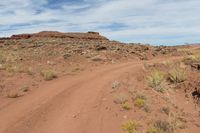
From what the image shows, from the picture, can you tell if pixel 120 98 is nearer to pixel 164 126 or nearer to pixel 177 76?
pixel 164 126

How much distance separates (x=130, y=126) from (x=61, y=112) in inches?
108

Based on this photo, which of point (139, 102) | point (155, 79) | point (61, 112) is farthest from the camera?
point (155, 79)

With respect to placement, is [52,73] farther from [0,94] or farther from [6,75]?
[0,94]

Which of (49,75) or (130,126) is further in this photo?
(49,75)

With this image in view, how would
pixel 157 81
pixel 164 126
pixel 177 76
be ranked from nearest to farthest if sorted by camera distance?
pixel 164 126, pixel 157 81, pixel 177 76

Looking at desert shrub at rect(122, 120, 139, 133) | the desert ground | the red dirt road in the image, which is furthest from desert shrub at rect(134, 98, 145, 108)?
desert shrub at rect(122, 120, 139, 133)

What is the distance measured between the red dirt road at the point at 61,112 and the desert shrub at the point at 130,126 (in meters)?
0.21

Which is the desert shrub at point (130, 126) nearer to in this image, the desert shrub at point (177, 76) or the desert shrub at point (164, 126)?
the desert shrub at point (164, 126)

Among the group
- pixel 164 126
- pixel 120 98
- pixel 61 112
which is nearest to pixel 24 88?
pixel 61 112

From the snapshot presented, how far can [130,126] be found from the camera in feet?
41.0

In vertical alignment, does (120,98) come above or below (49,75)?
below

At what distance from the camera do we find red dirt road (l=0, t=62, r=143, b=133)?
12.2 metres

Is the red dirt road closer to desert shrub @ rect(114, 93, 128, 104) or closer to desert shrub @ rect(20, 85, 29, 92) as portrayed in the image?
desert shrub @ rect(20, 85, 29, 92)

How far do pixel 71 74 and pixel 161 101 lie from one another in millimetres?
7907
